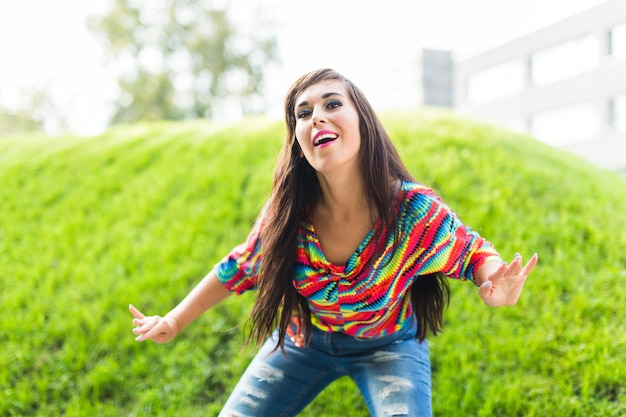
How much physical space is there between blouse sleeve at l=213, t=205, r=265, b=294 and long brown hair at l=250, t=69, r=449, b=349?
0.17 feet

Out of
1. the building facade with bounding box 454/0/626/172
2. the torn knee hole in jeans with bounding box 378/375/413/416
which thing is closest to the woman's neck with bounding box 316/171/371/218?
the torn knee hole in jeans with bounding box 378/375/413/416

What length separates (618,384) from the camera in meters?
2.41

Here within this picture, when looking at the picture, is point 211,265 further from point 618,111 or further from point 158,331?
point 618,111

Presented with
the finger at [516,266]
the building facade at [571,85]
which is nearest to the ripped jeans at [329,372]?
the finger at [516,266]

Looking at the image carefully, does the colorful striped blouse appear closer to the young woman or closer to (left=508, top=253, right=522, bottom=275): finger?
the young woman

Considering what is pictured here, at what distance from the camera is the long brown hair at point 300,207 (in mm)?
1777

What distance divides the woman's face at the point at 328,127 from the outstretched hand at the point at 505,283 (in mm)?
609

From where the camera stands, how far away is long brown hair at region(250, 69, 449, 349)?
1.78 metres

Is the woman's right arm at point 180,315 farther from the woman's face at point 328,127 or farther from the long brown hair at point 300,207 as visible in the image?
the woman's face at point 328,127

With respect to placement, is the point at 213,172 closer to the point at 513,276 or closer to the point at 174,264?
the point at 174,264

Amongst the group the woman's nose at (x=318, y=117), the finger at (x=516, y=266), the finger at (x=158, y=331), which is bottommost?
the finger at (x=158, y=331)

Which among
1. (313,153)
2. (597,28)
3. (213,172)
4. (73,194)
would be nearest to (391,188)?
(313,153)

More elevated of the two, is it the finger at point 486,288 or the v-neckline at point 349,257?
the v-neckline at point 349,257

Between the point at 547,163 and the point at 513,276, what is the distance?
3557mm
